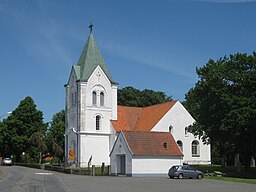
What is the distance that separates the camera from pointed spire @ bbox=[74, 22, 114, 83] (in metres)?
65.6

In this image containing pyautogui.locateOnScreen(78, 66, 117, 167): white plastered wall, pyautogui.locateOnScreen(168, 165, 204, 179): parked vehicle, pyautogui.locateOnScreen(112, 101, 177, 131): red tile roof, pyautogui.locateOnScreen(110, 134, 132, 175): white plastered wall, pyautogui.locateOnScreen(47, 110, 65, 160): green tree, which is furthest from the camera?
pyautogui.locateOnScreen(47, 110, 65, 160): green tree

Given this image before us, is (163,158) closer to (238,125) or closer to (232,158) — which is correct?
(238,125)

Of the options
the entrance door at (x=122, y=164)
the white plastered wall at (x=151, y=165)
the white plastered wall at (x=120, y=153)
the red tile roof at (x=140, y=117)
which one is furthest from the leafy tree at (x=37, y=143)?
the white plastered wall at (x=151, y=165)

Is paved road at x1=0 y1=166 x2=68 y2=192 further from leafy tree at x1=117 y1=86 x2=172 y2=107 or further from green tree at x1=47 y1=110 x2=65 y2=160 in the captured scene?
leafy tree at x1=117 y1=86 x2=172 y2=107

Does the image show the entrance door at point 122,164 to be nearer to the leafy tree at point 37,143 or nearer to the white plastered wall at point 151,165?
the white plastered wall at point 151,165

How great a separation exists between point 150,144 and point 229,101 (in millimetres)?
9329

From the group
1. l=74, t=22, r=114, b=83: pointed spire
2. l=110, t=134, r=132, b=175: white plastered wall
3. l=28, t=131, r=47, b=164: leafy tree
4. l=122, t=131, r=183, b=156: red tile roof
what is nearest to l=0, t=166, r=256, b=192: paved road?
l=110, t=134, r=132, b=175: white plastered wall

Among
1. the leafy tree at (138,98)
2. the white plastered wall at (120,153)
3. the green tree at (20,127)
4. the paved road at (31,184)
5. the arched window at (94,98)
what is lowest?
the paved road at (31,184)

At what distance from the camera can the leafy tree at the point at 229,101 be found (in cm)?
4381

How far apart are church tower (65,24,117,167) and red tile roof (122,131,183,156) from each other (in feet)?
58.0

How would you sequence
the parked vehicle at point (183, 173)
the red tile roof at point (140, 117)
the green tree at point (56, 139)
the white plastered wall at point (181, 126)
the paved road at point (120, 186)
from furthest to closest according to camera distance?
the green tree at point (56, 139)
the red tile roof at point (140, 117)
the white plastered wall at point (181, 126)
the parked vehicle at point (183, 173)
the paved road at point (120, 186)

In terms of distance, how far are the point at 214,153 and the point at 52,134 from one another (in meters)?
31.0

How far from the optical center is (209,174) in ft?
145

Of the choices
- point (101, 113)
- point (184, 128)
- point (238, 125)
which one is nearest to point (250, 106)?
point (238, 125)
